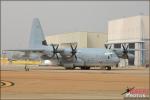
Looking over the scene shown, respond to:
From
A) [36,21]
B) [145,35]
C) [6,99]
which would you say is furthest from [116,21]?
[6,99]

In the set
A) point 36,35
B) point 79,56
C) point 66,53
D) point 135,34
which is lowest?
point 79,56

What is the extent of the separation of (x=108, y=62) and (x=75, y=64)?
6973 mm

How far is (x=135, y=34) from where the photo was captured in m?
110

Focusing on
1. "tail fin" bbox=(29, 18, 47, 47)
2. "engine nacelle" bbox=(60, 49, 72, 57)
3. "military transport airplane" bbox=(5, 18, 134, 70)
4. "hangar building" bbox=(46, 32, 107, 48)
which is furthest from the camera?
"hangar building" bbox=(46, 32, 107, 48)

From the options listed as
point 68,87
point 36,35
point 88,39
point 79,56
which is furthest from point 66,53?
point 88,39

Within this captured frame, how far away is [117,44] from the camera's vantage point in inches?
4658

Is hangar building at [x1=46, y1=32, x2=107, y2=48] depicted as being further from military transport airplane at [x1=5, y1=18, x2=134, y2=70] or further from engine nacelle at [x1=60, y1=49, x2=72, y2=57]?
engine nacelle at [x1=60, y1=49, x2=72, y2=57]

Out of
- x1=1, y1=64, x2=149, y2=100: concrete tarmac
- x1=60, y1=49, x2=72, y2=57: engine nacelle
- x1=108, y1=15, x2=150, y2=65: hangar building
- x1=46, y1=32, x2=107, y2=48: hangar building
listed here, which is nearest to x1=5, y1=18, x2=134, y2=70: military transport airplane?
x1=60, y1=49, x2=72, y2=57: engine nacelle

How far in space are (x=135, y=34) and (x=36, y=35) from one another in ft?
134

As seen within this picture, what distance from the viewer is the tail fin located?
260ft

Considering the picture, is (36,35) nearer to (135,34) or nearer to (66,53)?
(66,53)

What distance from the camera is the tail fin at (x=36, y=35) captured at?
7938 centimetres

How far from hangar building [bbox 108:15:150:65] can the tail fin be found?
3522 cm

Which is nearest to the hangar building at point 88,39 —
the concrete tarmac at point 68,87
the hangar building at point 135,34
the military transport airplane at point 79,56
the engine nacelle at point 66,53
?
the hangar building at point 135,34
